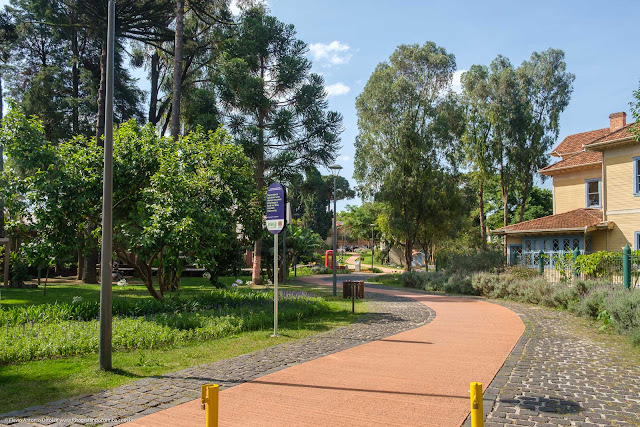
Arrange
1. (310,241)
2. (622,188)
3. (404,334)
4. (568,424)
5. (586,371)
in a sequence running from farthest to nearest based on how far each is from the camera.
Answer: (310,241) < (622,188) < (404,334) < (586,371) < (568,424)

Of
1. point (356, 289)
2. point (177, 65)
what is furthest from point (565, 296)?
point (177, 65)

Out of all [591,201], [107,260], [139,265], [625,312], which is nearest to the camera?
[107,260]

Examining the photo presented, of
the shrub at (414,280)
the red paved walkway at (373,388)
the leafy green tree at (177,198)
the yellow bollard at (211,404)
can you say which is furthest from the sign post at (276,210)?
the shrub at (414,280)

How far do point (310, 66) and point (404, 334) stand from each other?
68.8ft

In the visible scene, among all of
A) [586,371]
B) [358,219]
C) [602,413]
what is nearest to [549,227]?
[586,371]

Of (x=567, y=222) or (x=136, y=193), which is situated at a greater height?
(x=136, y=193)

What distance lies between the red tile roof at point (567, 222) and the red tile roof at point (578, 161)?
2.62 m

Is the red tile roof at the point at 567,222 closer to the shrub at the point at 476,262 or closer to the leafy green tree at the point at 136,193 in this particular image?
the shrub at the point at 476,262

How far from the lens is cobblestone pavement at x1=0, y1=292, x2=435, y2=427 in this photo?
5.04 metres

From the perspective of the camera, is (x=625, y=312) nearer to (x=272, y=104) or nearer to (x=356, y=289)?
(x=356, y=289)

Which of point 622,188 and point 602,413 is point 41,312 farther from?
point 622,188

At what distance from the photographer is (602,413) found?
530 cm

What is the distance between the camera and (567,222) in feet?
83.1

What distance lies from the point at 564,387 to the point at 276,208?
6.42 m
